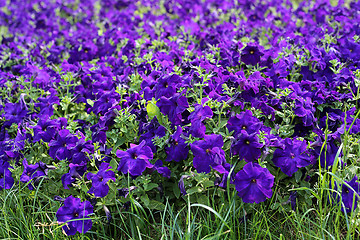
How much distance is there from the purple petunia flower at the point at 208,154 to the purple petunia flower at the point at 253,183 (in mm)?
119

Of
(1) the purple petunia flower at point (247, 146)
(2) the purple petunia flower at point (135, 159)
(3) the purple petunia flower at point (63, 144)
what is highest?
(1) the purple petunia flower at point (247, 146)

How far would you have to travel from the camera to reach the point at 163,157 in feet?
9.12

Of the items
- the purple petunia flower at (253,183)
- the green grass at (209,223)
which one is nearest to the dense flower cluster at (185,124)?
the purple petunia flower at (253,183)

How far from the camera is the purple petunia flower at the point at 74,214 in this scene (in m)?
2.49

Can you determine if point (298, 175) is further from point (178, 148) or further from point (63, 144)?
point (63, 144)

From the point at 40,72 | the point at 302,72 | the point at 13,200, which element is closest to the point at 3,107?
the point at 40,72

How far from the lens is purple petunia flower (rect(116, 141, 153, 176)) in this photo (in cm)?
249

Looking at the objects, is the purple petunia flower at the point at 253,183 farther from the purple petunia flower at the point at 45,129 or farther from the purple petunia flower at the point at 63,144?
the purple petunia flower at the point at 45,129

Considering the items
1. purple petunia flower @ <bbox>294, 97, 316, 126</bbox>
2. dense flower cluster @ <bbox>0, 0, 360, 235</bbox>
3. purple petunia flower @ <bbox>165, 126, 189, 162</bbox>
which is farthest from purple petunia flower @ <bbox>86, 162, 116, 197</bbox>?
purple petunia flower @ <bbox>294, 97, 316, 126</bbox>

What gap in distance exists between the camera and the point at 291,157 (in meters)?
2.57

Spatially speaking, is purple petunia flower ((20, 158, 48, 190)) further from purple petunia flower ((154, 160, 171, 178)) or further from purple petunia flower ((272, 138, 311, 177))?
purple petunia flower ((272, 138, 311, 177))

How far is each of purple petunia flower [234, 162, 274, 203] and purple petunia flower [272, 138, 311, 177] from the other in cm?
21

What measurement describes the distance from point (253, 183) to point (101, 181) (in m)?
0.97

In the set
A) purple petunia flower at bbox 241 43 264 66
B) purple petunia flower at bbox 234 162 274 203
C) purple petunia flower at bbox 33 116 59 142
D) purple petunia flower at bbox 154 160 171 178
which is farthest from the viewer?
purple petunia flower at bbox 241 43 264 66
